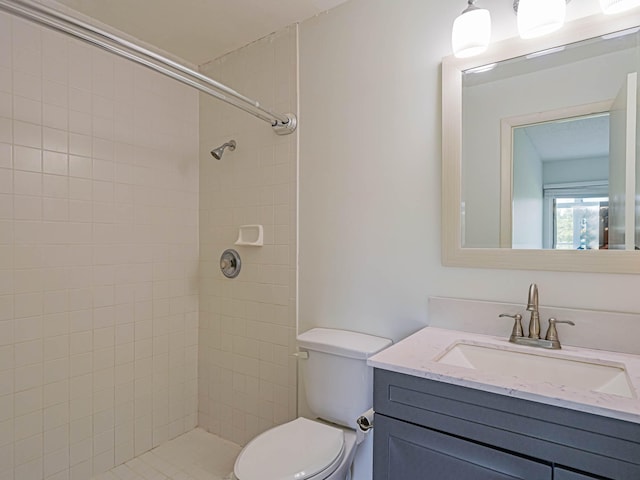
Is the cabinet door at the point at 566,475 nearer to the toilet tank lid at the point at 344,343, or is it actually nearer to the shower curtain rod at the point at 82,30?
the toilet tank lid at the point at 344,343

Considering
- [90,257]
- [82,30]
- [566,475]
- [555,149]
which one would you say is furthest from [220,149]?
[566,475]

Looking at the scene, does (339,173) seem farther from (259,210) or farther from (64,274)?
(64,274)

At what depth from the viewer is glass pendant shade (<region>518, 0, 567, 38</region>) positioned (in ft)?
3.80

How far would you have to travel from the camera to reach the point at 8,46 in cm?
155

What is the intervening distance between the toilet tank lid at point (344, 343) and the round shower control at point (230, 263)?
2.12 ft

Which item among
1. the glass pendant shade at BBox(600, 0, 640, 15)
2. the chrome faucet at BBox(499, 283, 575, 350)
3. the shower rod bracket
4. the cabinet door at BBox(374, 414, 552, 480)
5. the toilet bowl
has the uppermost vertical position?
the glass pendant shade at BBox(600, 0, 640, 15)

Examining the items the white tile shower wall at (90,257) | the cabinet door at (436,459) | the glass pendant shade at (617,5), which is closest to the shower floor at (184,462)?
the white tile shower wall at (90,257)

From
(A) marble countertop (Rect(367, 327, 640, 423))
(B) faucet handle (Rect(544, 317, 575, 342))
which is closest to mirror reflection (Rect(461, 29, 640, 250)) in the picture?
(B) faucet handle (Rect(544, 317, 575, 342))

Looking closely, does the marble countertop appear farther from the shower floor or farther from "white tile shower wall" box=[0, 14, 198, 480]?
"white tile shower wall" box=[0, 14, 198, 480]

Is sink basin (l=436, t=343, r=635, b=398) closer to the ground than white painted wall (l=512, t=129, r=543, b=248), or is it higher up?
closer to the ground

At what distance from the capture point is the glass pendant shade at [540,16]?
116cm

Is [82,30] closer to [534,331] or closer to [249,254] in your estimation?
[249,254]

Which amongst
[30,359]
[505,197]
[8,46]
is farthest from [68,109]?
[505,197]

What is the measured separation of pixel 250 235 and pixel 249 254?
105mm
